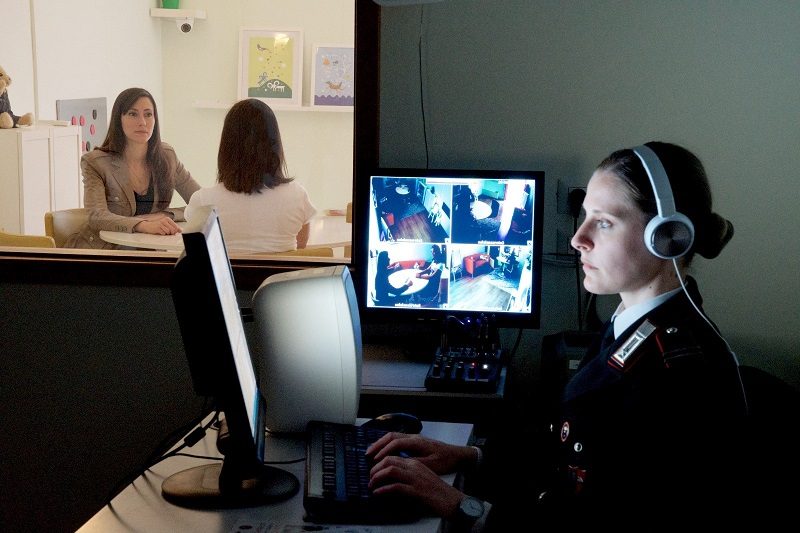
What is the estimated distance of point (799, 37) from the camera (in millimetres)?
2295

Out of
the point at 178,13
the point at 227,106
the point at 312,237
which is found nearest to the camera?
the point at 312,237

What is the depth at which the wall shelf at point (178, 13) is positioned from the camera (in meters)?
4.12

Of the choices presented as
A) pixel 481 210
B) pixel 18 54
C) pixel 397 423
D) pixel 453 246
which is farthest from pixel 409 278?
pixel 18 54

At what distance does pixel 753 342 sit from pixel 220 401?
168cm

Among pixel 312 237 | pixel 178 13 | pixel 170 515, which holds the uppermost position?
pixel 178 13

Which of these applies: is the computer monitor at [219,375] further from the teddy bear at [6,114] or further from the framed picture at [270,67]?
the framed picture at [270,67]

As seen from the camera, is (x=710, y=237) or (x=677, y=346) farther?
(x=710, y=237)

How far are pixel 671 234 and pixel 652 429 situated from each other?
0.29 meters

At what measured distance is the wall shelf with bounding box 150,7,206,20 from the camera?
412 centimetres

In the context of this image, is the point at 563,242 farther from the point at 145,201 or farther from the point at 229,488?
the point at 145,201

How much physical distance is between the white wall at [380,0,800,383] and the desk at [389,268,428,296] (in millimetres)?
344

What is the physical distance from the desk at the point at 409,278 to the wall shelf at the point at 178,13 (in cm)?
234

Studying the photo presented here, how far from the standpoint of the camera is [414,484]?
1405 mm

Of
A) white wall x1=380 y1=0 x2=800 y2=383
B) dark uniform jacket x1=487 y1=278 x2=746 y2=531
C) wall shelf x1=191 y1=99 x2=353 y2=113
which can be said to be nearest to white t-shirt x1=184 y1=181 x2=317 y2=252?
white wall x1=380 y1=0 x2=800 y2=383
